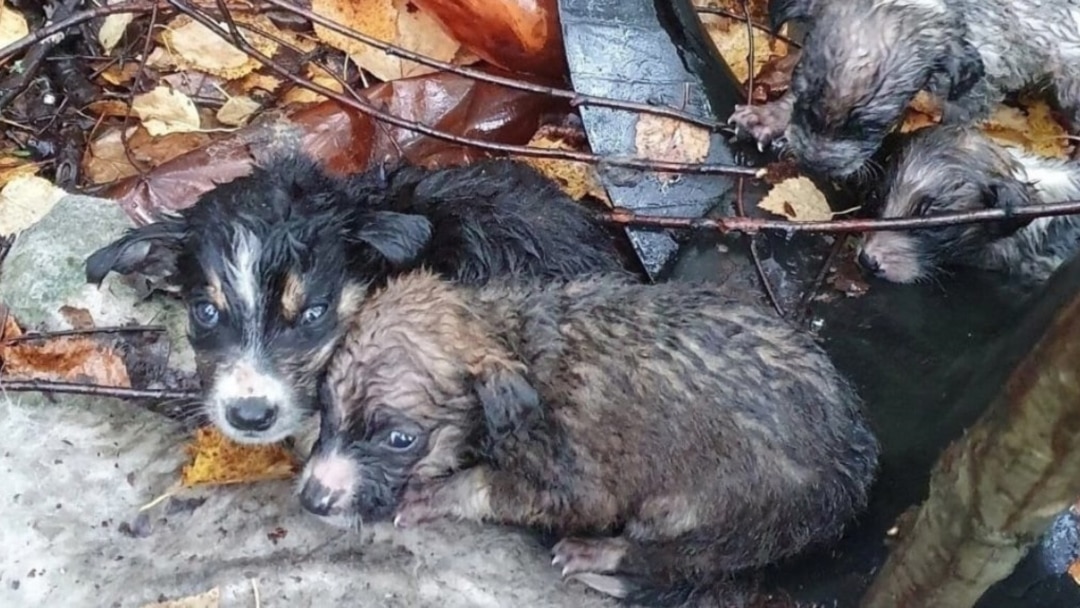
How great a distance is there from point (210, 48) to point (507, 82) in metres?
1.46

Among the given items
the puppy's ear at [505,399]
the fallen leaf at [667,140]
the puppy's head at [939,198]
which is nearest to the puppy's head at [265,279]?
the puppy's ear at [505,399]

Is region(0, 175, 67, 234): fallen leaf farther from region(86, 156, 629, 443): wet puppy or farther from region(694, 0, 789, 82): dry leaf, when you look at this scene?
region(694, 0, 789, 82): dry leaf

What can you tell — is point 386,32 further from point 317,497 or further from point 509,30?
point 317,497

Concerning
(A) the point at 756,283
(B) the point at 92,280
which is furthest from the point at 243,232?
(A) the point at 756,283

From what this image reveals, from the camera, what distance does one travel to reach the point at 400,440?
3.77m

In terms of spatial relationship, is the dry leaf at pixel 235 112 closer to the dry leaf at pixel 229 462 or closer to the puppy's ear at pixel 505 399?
the dry leaf at pixel 229 462

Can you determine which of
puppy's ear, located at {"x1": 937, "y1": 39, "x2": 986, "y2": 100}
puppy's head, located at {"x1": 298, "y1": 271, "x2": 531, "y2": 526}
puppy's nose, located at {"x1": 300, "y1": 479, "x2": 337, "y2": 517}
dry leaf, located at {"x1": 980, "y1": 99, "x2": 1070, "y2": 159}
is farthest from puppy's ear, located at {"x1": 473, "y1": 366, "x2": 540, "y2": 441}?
dry leaf, located at {"x1": 980, "y1": 99, "x2": 1070, "y2": 159}

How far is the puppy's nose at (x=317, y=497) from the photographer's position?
371cm

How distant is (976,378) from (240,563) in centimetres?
258

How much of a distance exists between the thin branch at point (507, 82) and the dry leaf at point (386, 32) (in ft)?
0.59

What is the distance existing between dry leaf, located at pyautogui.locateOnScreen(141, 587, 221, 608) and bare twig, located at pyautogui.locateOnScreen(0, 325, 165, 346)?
3.58ft

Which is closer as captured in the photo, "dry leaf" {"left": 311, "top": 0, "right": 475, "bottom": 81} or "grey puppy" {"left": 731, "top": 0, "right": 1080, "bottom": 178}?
"grey puppy" {"left": 731, "top": 0, "right": 1080, "bottom": 178}

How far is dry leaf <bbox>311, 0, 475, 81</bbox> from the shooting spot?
5605mm

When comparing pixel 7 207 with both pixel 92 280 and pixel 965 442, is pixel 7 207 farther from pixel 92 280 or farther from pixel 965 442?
pixel 965 442
